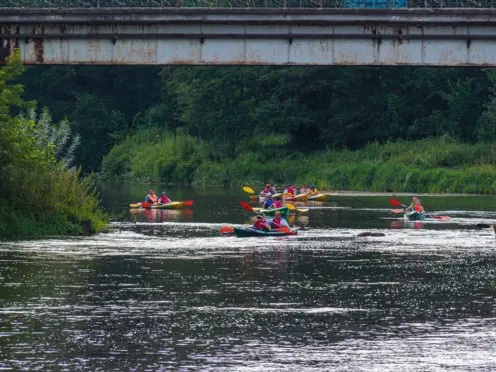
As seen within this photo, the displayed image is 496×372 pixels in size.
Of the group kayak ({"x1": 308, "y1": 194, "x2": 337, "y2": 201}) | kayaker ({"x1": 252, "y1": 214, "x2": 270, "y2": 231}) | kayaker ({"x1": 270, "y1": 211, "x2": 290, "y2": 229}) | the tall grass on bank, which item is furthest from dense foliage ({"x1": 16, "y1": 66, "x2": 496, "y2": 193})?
kayaker ({"x1": 252, "y1": 214, "x2": 270, "y2": 231})

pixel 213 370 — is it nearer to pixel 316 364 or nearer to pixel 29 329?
pixel 316 364

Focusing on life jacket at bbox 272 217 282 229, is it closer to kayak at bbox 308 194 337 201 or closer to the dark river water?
the dark river water

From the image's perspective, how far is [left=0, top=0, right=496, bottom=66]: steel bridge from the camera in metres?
40.6

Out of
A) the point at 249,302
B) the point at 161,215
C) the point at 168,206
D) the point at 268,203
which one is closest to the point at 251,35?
the point at 268,203

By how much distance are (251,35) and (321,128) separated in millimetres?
39777

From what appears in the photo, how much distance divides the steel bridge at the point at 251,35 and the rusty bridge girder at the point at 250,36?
0.04 metres

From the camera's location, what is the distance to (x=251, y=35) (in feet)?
135

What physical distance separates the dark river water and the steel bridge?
7529 mm

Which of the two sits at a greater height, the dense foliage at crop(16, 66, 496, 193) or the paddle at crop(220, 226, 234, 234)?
the dense foliage at crop(16, 66, 496, 193)

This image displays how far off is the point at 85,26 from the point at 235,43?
5.64 metres

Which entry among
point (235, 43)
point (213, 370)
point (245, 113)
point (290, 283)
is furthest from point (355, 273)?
point (245, 113)

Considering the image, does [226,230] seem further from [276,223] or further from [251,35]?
[251,35]

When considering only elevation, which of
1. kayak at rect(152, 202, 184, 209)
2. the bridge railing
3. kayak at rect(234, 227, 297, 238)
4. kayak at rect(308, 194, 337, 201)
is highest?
the bridge railing

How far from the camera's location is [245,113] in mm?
82625
